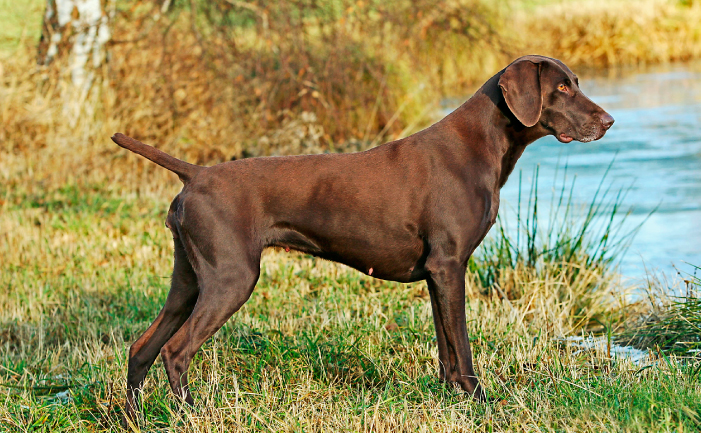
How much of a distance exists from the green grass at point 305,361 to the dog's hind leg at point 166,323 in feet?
0.43

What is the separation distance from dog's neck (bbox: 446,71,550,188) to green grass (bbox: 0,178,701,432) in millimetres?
1097

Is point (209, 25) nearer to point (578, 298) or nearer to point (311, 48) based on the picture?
point (311, 48)

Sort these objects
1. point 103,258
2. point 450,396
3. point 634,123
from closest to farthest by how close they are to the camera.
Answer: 1. point 450,396
2. point 103,258
3. point 634,123

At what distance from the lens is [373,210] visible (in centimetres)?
383

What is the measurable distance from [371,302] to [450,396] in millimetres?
1580

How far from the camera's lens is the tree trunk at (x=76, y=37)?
389 inches

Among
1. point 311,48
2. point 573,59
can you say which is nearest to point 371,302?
point 311,48

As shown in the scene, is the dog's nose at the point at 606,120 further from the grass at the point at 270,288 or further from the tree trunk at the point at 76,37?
the tree trunk at the point at 76,37

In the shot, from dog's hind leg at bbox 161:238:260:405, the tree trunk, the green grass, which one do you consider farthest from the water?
the tree trunk

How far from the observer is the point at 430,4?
10688 mm

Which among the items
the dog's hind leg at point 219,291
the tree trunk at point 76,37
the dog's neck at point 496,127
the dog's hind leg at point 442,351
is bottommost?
the dog's hind leg at point 442,351

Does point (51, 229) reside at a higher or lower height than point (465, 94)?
lower

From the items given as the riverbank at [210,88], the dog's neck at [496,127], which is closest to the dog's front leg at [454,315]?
the dog's neck at [496,127]

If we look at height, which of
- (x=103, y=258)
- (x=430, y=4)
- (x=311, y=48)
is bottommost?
(x=103, y=258)
